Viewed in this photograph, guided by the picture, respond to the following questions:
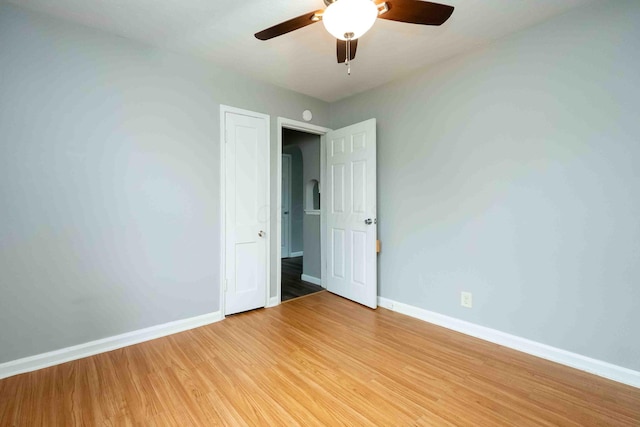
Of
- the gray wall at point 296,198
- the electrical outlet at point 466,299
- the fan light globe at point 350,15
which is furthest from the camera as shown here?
the gray wall at point 296,198

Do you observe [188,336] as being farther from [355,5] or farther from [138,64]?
[355,5]

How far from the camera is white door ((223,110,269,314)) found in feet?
9.52

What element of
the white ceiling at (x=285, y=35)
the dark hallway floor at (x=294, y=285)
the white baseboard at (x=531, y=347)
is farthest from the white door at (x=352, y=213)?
the white ceiling at (x=285, y=35)

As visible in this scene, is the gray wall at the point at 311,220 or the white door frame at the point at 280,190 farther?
the gray wall at the point at 311,220

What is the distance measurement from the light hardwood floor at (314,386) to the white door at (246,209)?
579mm

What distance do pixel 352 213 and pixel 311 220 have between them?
1.02 metres

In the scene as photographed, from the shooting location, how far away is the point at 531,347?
2197 mm

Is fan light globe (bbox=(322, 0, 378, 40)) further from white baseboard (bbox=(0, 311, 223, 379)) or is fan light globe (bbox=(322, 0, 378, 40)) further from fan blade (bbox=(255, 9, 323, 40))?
white baseboard (bbox=(0, 311, 223, 379))

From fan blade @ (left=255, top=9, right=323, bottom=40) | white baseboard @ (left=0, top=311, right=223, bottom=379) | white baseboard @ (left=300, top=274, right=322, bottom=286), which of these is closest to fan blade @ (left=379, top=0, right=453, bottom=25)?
fan blade @ (left=255, top=9, right=323, bottom=40)

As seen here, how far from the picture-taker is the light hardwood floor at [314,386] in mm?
1555

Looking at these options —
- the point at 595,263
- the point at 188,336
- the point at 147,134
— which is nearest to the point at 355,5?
the point at 147,134

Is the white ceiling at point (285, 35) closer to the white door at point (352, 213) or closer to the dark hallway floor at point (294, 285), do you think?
the white door at point (352, 213)

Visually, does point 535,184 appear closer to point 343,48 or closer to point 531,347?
point 531,347

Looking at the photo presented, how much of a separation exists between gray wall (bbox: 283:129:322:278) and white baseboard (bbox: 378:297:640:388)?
145 centimetres
